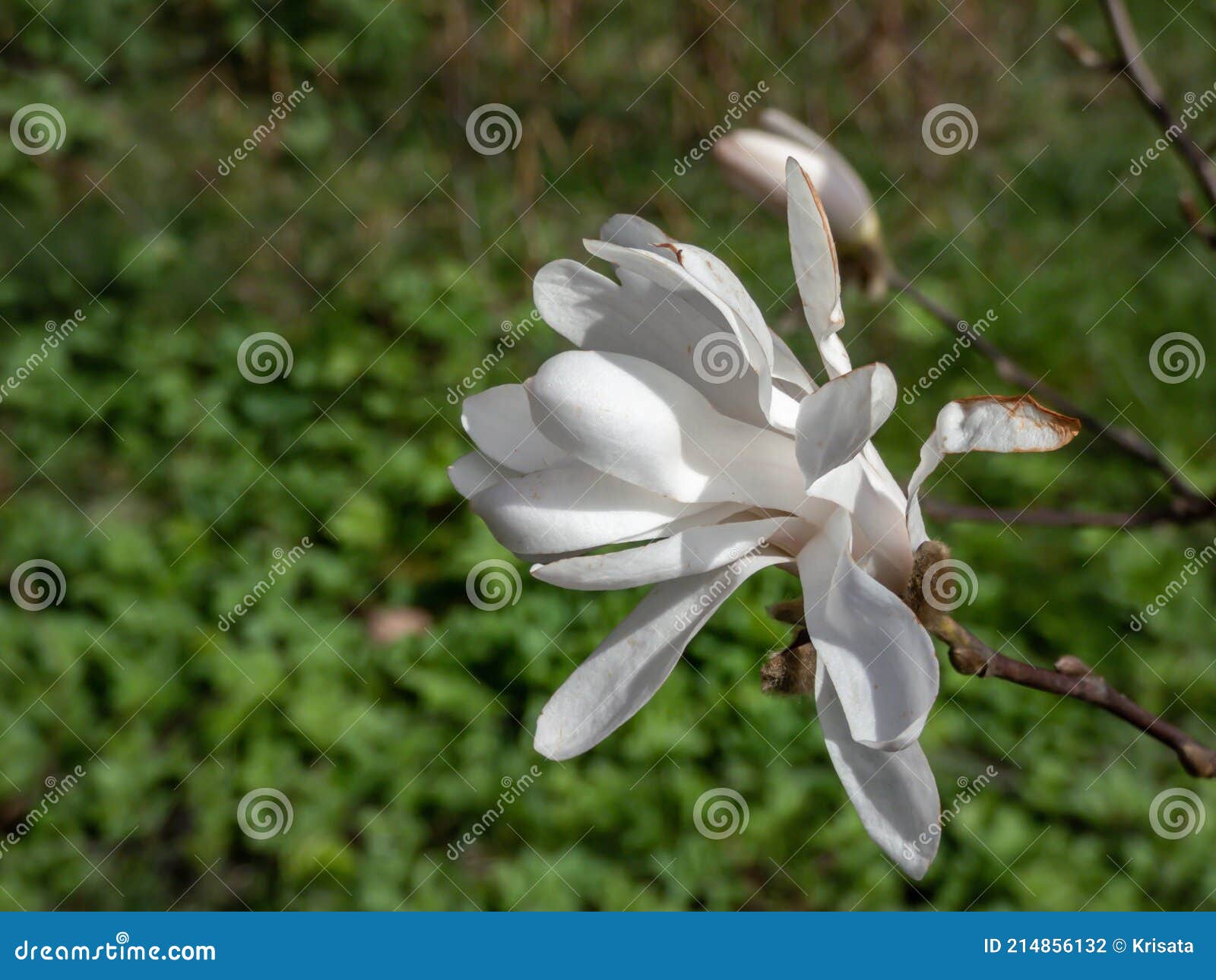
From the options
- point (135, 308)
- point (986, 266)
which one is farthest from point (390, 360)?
point (986, 266)

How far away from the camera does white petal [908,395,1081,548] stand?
0.55m

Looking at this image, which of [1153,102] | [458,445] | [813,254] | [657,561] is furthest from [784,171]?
[458,445]

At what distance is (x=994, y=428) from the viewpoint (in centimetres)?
55

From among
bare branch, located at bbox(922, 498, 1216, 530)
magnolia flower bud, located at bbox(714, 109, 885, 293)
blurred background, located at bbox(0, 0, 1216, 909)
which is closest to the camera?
bare branch, located at bbox(922, 498, 1216, 530)

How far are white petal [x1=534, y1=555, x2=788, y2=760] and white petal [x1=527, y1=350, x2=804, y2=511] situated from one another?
4cm

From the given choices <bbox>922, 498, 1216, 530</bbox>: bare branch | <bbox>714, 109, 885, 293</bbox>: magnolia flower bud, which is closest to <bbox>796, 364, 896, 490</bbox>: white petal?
<bbox>922, 498, 1216, 530</bbox>: bare branch

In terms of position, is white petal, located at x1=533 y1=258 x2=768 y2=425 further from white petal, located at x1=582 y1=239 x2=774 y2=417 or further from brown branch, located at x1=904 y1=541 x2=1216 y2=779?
brown branch, located at x1=904 y1=541 x2=1216 y2=779

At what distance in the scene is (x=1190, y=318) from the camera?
1943 mm

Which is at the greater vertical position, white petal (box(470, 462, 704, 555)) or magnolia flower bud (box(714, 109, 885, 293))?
magnolia flower bud (box(714, 109, 885, 293))

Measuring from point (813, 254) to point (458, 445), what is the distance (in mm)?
1266

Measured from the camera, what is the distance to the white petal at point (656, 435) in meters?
0.55

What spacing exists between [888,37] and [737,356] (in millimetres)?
2006

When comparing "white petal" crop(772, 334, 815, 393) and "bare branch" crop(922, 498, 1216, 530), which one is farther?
"bare branch" crop(922, 498, 1216, 530)

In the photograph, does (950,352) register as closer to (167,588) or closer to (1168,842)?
(1168,842)
